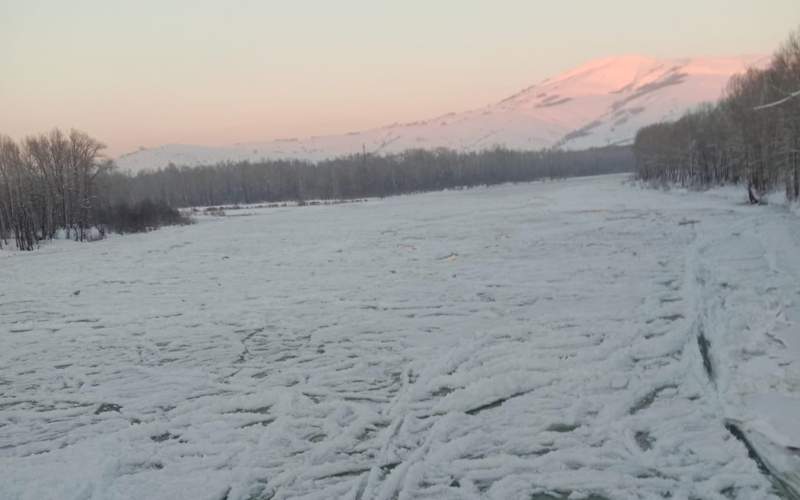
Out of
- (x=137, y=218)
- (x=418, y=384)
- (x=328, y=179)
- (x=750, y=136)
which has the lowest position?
(x=418, y=384)

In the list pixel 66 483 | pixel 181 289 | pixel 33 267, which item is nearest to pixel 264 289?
pixel 181 289

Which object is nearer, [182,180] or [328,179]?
[328,179]

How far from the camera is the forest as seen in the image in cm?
4862

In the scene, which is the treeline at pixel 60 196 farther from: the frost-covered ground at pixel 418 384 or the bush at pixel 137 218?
the frost-covered ground at pixel 418 384

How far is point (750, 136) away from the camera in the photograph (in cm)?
4003

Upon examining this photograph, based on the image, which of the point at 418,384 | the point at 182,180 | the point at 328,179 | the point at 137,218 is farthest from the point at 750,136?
the point at 182,180

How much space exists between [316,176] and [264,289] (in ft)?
359

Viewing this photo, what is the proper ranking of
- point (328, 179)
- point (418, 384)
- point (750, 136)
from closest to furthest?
point (418, 384), point (750, 136), point (328, 179)

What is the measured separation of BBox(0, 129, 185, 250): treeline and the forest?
0.09 metres

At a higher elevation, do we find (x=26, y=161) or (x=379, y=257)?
(x=26, y=161)

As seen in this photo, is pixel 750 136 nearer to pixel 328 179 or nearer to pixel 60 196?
pixel 60 196

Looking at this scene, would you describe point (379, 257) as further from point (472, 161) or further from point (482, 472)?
point (472, 161)

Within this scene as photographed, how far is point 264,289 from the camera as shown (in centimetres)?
1444

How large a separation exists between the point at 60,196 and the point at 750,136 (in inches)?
2233
